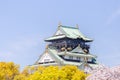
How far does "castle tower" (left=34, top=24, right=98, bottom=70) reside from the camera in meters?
93.4

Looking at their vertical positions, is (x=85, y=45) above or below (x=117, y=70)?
above

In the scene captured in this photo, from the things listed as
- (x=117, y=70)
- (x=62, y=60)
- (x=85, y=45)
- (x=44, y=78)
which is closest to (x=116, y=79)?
(x=117, y=70)

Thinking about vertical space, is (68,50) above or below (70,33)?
below

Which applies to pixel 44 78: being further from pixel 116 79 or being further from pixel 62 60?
pixel 62 60

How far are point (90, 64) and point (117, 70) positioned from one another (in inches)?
2472

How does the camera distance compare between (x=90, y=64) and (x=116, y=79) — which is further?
(x=90, y=64)

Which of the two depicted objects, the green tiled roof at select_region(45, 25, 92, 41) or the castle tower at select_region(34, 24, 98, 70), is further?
the green tiled roof at select_region(45, 25, 92, 41)

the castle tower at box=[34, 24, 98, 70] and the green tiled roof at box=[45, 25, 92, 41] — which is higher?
the green tiled roof at box=[45, 25, 92, 41]

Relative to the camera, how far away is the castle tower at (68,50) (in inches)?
3679

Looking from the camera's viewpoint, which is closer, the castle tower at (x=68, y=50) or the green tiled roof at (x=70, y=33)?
the castle tower at (x=68, y=50)

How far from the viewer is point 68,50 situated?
95.8 meters

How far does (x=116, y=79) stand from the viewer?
3170 centimetres

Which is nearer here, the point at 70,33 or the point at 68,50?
the point at 68,50

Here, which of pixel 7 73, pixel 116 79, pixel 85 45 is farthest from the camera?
pixel 85 45
